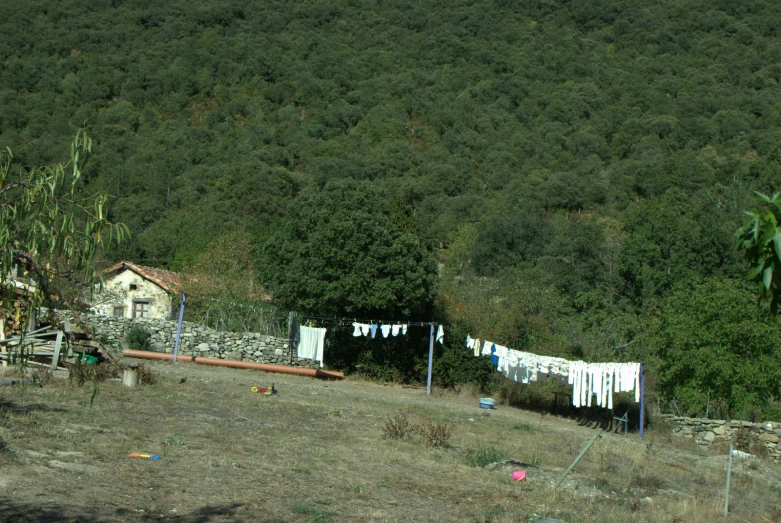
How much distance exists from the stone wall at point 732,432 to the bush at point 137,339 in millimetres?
17669

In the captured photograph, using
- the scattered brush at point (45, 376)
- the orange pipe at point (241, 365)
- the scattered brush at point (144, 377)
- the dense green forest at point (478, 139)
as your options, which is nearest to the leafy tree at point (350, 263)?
the dense green forest at point (478, 139)

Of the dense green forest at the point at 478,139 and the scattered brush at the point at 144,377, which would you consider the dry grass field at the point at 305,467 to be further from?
the dense green forest at the point at 478,139

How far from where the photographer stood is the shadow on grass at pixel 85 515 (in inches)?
302

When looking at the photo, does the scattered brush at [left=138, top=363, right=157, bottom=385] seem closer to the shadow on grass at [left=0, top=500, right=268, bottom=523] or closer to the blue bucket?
the blue bucket

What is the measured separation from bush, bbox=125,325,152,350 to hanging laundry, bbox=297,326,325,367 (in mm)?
5973

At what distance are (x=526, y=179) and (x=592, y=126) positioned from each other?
17.4 m

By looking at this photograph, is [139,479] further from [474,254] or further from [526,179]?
[526,179]

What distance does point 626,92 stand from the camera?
91.9 metres

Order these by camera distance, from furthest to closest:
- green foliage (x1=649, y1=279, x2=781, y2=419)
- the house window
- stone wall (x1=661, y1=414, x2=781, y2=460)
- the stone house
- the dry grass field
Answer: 1. the house window
2. the stone house
3. green foliage (x1=649, y1=279, x2=781, y2=419)
4. stone wall (x1=661, y1=414, x2=781, y2=460)
5. the dry grass field

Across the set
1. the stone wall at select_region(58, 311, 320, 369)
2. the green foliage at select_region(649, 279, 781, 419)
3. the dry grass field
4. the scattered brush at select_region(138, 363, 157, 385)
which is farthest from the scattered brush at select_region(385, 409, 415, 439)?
the stone wall at select_region(58, 311, 320, 369)

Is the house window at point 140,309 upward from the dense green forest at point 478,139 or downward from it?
downward

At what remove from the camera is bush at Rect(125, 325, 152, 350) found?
27906 mm

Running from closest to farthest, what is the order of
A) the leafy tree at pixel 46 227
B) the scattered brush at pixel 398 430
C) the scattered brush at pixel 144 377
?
the leafy tree at pixel 46 227 < the scattered brush at pixel 398 430 < the scattered brush at pixel 144 377

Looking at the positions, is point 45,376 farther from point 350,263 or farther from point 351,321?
point 351,321
